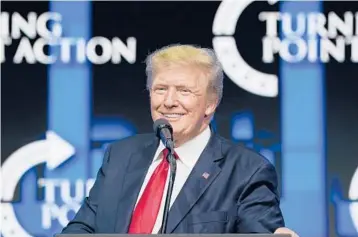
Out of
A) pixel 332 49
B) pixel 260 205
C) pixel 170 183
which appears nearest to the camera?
pixel 170 183

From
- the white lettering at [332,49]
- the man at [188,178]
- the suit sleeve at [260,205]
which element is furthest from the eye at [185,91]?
the white lettering at [332,49]

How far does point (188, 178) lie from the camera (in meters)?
2.29

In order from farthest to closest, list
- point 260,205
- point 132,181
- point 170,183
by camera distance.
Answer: point 132,181 < point 260,205 < point 170,183

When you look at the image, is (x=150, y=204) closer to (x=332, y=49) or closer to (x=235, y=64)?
(x=235, y=64)

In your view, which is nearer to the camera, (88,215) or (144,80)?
(88,215)

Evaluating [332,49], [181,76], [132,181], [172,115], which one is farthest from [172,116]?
[332,49]

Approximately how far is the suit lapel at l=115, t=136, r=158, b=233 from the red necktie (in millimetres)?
18

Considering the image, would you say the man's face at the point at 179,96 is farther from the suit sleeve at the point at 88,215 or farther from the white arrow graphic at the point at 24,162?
the white arrow graphic at the point at 24,162

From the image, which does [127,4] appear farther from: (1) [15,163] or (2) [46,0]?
(1) [15,163]

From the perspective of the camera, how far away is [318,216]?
144 inches

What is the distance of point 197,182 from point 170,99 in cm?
22

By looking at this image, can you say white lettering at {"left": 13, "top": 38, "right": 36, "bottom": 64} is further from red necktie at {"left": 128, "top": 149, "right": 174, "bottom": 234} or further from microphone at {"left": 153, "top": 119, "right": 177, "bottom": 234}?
microphone at {"left": 153, "top": 119, "right": 177, "bottom": 234}

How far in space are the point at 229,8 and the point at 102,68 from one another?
587 mm

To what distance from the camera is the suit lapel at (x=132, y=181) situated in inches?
88.8
